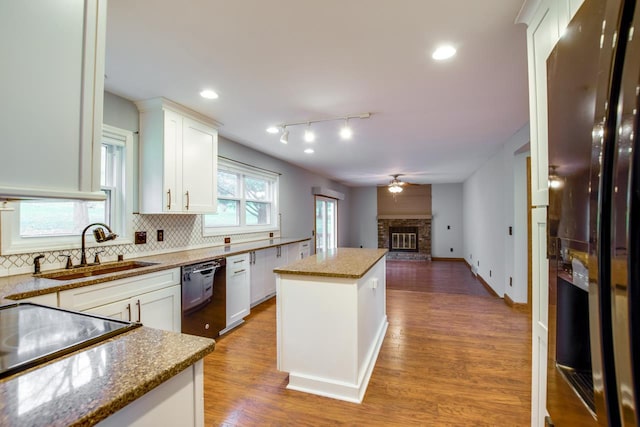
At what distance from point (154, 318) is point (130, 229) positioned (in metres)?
0.94

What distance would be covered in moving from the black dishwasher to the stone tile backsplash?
63cm

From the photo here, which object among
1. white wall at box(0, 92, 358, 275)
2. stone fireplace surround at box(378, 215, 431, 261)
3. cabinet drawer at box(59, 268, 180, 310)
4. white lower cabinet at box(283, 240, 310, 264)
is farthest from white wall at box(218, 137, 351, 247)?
stone fireplace surround at box(378, 215, 431, 261)

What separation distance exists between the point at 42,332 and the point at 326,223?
7193 mm

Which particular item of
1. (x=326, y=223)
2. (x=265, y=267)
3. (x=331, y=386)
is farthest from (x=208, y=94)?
(x=326, y=223)

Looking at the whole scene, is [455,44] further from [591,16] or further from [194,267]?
[194,267]

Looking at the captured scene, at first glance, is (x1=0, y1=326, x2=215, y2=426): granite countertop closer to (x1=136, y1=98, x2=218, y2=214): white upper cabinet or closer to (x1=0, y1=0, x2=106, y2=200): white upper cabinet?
(x1=0, y1=0, x2=106, y2=200): white upper cabinet

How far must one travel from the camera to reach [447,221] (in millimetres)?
8805

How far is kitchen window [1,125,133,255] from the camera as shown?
6.66ft

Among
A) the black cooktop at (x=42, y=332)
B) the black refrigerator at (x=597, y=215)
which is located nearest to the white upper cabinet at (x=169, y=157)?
the black cooktop at (x=42, y=332)

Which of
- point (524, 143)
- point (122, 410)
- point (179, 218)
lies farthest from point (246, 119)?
point (524, 143)

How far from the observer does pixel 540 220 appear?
1.25 m

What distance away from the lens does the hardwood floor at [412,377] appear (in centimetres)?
184

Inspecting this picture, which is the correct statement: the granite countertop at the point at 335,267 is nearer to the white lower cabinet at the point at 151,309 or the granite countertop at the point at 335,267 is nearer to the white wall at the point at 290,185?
the white lower cabinet at the point at 151,309

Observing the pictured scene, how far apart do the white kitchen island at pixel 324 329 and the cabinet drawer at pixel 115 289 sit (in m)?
1.00
